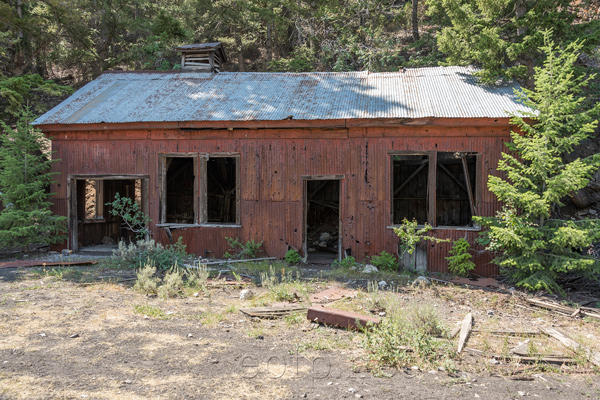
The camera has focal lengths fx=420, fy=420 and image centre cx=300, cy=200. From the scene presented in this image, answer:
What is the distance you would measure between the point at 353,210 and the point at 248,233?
2656mm

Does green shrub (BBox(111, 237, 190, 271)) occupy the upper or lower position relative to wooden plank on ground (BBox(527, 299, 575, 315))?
upper

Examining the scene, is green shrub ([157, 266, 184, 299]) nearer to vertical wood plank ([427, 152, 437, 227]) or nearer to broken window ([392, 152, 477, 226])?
vertical wood plank ([427, 152, 437, 227])

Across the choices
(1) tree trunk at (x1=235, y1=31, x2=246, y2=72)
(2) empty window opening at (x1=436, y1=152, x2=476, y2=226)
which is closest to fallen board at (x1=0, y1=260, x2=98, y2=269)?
(2) empty window opening at (x1=436, y1=152, x2=476, y2=226)

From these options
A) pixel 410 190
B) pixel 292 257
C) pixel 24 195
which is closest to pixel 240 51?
pixel 410 190

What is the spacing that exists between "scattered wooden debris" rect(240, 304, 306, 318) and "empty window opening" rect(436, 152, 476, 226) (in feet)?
30.1

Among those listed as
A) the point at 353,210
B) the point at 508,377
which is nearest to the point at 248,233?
the point at 353,210

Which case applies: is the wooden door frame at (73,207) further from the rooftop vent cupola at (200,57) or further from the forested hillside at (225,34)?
the rooftop vent cupola at (200,57)

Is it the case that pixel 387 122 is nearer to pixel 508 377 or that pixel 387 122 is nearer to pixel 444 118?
pixel 444 118

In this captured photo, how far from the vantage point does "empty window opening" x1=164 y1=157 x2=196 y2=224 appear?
14375mm

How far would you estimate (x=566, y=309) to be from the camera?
6.69 metres

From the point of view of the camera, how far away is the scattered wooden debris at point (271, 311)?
240 inches

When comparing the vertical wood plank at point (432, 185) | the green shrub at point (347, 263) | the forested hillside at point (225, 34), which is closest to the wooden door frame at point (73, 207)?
the forested hillside at point (225, 34)

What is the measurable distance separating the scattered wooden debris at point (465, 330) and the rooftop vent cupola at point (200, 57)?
1092 cm

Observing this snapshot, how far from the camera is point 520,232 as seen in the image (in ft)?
24.9
